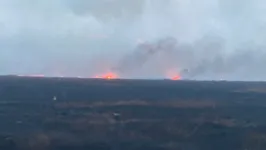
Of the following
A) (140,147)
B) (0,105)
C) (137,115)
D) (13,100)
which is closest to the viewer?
(140,147)

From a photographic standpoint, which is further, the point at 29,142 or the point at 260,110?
the point at 260,110

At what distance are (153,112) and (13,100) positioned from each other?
20.9 m

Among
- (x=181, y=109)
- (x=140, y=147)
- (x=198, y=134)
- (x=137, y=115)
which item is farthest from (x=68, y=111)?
(x=140, y=147)

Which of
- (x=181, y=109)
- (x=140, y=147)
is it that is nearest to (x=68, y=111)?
(x=181, y=109)

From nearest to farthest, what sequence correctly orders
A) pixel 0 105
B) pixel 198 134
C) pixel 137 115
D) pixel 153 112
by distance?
pixel 198 134
pixel 137 115
pixel 153 112
pixel 0 105

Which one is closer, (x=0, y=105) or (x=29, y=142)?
(x=29, y=142)

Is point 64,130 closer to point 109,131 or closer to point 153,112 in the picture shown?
point 109,131

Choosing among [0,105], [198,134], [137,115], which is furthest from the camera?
[0,105]

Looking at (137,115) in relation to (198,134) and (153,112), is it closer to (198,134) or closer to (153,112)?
(153,112)

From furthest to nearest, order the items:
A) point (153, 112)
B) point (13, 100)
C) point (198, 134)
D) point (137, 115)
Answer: point (13, 100) < point (153, 112) < point (137, 115) < point (198, 134)

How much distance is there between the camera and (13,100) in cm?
7469

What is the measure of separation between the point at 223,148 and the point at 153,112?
2425 cm

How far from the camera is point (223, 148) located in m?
39.1

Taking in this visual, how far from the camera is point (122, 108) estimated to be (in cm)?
6625
